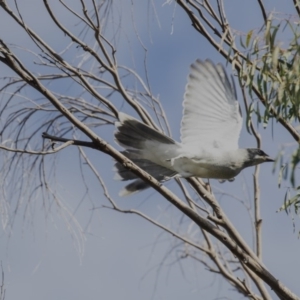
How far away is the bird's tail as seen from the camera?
4723 millimetres

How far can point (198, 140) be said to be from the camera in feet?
17.2

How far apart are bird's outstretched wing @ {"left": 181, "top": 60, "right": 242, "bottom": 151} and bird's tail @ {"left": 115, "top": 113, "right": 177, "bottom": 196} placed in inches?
10.9

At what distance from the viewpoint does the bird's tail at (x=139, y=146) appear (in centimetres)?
472

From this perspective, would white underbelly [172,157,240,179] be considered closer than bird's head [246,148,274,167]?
Yes

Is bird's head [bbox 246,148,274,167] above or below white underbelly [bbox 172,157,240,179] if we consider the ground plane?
above

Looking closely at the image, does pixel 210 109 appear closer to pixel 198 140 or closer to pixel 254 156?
pixel 198 140

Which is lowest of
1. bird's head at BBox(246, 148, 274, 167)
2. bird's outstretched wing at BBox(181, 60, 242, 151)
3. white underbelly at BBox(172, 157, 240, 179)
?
white underbelly at BBox(172, 157, 240, 179)

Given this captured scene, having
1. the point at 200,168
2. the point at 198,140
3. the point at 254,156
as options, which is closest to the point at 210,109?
the point at 198,140

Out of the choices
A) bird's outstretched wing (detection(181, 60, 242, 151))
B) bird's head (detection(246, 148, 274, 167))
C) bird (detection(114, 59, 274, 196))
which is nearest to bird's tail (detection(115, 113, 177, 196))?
bird (detection(114, 59, 274, 196))

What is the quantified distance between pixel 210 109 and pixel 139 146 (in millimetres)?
808

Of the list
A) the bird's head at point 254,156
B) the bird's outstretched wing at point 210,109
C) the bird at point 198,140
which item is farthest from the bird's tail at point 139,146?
the bird's head at point 254,156

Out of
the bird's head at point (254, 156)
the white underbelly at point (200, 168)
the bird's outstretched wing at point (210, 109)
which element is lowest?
the white underbelly at point (200, 168)

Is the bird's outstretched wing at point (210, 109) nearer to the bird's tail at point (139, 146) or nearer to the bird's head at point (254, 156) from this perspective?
the bird's head at point (254, 156)

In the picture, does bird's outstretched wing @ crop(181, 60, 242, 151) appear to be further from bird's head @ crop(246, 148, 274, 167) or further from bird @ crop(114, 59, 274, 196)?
bird's head @ crop(246, 148, 274, 167)
